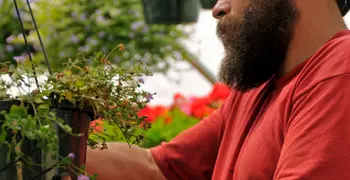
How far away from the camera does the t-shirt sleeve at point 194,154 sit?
1.97 metres

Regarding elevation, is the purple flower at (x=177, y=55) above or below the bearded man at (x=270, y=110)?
below

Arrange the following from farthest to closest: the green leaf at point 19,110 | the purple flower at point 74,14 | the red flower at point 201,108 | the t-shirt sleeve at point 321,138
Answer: the purple flower at point 74,14, the red flower at point 201,108, the t-shirt sleeve at point 321,138, the green leaf at point 19,110

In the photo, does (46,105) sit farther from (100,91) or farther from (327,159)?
(327,159)

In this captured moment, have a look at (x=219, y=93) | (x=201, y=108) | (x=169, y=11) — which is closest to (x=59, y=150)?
(x=169, y=11)

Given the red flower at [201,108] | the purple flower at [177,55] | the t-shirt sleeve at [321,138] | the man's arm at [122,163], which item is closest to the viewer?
the t-shirt sleeve at [321,138]

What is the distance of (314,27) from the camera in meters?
1.66

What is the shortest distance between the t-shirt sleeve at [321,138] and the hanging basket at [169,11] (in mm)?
1572

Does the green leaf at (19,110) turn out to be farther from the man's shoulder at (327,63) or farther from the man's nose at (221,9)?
the man's nose at (221,9)

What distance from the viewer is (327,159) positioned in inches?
53.3

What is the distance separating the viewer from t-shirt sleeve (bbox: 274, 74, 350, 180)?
135 cm

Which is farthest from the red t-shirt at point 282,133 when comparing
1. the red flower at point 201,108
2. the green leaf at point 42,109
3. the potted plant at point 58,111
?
the red flower at point 201,108

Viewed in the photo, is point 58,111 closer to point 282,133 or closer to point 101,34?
point 282,133

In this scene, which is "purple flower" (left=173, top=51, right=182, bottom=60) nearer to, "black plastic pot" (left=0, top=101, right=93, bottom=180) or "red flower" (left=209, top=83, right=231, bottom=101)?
"red flower" (left=209, top=83, right=231, bottom=101)

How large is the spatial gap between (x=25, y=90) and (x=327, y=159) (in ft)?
1.89
